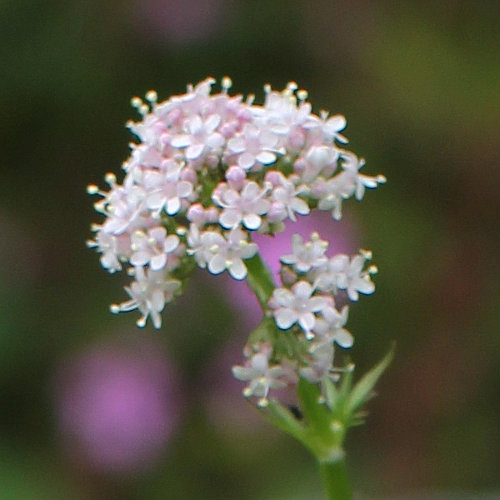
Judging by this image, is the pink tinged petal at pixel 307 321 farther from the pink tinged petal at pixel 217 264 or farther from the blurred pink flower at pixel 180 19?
the blurred pink flower at pixel 180 19

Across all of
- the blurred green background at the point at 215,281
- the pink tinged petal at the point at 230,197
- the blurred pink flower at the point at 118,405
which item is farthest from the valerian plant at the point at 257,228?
the blurred pink flower at the point at 118,405

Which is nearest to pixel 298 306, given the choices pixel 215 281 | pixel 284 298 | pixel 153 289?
pixel 284 298

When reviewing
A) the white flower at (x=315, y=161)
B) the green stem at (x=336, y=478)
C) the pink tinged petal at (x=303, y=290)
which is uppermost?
the white flower at (x=315, y=161)

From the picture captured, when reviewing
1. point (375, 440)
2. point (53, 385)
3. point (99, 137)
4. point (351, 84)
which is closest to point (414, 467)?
point (375, 440)

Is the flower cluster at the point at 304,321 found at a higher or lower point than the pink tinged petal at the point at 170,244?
lower

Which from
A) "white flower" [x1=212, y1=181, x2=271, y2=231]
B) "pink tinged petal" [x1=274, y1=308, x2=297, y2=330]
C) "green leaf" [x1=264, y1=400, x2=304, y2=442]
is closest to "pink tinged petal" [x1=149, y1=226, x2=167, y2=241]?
"white flower" [x1=212, y1=181, x2=271, y2=231]

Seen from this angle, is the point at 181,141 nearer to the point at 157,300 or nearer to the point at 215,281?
the point at 157,300
